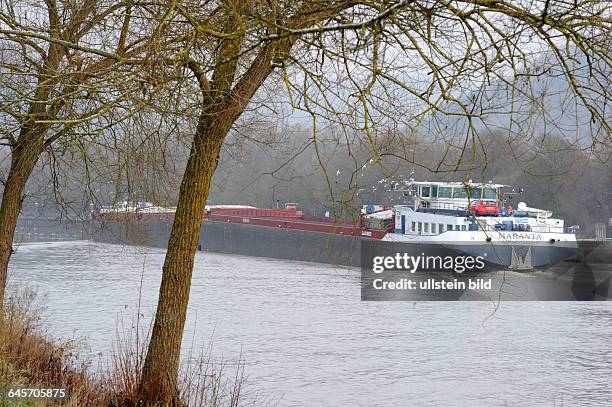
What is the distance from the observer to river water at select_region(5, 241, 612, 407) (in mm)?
11953

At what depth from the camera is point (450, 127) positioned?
5812mm

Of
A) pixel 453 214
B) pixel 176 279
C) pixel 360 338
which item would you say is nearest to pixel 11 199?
pixel 176 279

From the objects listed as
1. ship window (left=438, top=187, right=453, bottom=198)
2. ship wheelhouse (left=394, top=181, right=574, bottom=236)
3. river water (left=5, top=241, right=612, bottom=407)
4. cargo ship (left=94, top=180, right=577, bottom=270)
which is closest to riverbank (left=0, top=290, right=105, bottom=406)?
river water (left=5, top=241, right=612, bottom=407)

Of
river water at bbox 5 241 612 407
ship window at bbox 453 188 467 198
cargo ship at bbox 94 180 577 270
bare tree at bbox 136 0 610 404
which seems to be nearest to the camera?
bare tree at bbox 136 0 610 404

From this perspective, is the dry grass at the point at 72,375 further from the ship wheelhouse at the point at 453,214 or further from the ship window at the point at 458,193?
the ship window at the point at 458,193

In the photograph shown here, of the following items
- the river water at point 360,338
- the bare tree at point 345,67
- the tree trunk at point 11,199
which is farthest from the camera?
the river water at point 360,338

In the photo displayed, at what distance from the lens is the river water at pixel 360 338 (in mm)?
11953

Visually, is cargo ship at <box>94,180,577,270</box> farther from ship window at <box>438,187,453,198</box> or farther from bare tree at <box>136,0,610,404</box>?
bare tree at <box>136,0,610,404</box>

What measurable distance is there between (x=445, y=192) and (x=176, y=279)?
2675 cm

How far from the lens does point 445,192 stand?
108 ft

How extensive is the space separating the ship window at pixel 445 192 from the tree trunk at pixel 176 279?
26304 millimetres

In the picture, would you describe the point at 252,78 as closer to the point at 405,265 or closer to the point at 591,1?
the point at 591,1

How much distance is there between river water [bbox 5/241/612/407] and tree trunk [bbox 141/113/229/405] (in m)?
1.32

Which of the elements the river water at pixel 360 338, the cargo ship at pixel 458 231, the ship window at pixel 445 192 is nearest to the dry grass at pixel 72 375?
the river water at pixel 360 338
